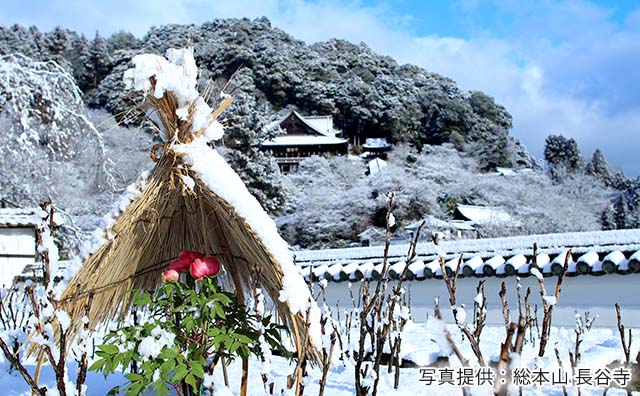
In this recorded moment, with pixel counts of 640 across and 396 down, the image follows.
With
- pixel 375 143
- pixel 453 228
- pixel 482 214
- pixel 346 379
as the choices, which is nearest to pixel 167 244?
pixel 346 379

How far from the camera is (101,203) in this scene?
16234mm

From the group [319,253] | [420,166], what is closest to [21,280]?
[319,253]

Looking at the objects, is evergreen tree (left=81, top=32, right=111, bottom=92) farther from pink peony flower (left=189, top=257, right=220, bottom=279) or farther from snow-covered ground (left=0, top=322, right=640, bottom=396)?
pink peony flower (left=189, top=257, right=220, bottom=279)

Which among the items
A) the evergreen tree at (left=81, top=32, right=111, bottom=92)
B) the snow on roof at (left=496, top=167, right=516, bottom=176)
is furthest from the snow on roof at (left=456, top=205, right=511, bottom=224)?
the evergreen tree at (left=81, top=32, right=111, bottom=92)

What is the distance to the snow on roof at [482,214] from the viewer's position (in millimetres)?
15047

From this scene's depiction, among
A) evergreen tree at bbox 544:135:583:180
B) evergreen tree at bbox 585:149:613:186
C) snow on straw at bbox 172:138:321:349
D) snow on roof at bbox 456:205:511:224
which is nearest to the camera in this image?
snow on straw at bbox 172:138:321:349

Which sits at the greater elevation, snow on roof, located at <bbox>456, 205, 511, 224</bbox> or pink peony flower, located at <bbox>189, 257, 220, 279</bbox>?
snow on roof, located at <bbox>456, 205, 511, 224</bbox>

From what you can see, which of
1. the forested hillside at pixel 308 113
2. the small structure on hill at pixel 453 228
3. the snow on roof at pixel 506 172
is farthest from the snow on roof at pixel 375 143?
the small structure on hill at pixel 453 228

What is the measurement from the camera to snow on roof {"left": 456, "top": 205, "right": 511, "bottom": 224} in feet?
49.4

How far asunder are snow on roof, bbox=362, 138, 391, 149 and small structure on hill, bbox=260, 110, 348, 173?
4.73 feet

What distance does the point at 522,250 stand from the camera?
554 centimetres

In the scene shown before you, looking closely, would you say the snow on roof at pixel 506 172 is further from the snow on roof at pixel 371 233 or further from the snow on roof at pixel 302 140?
the snow on roof at pixel 302 140

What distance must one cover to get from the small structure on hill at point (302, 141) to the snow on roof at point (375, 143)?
1.44 meters

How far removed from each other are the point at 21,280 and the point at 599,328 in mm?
6638
